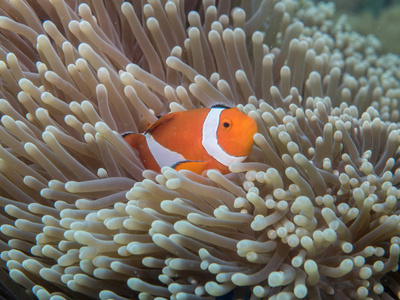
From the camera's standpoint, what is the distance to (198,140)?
132cm

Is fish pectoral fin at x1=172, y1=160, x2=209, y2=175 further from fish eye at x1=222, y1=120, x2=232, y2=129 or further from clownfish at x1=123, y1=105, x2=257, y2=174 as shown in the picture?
fish eye at x1=222, y1=120, x2=232, y2=129

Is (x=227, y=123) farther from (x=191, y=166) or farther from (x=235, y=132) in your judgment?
(x=191, y=166)

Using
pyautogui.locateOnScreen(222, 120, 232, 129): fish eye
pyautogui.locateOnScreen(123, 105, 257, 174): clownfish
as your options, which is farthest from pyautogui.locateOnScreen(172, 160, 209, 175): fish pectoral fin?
pyautogui.locateOnScreen(222, 120, 232, 129): fish eye

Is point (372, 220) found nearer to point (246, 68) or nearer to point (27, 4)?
point (246, 68)

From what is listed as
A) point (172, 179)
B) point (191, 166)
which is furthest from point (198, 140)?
point (172, 179)

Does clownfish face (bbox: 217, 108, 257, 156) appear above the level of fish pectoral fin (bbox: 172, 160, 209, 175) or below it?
above

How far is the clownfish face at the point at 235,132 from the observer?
1232mm

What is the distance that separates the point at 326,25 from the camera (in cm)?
294

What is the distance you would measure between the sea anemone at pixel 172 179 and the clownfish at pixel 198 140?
0.17 ft

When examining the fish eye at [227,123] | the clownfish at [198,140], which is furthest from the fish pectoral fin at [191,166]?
the fish eye at [227,123]

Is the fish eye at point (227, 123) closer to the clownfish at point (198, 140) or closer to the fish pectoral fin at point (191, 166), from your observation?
the clownfish at point (198, 140)

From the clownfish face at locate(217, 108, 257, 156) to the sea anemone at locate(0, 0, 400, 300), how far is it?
0.12 feet

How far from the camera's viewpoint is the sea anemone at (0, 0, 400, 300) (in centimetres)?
115

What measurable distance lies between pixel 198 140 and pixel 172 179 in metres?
0.23
